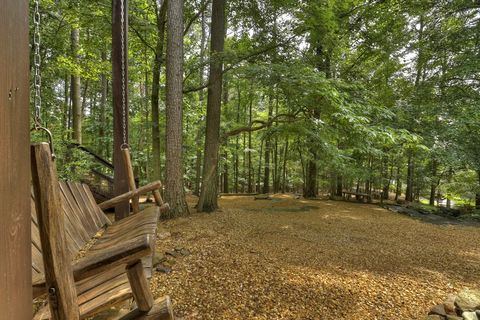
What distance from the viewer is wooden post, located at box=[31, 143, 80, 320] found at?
97 cm

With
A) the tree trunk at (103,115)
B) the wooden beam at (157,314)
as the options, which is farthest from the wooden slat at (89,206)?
the tree trunk at (103,115)

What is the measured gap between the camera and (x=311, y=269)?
387cm

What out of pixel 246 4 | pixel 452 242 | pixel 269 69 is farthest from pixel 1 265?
pixel 246 4

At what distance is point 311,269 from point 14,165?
A: 383 centimetres

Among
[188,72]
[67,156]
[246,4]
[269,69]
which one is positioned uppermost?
[246,4]

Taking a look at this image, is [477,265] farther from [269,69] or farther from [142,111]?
[142,111]

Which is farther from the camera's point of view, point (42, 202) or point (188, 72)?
point (188, 72)

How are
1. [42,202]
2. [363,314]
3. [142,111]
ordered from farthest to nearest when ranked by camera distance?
[142,111] → [363,314] → [42,202]

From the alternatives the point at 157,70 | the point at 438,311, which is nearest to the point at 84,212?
the point at 438,311

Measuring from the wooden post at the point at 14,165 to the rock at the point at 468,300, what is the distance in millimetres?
3830

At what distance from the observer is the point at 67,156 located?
7.20 metres

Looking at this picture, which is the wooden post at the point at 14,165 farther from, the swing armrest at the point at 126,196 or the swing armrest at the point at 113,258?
the swing armrest at the point at 126,196

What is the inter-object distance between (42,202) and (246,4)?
24.7 feet

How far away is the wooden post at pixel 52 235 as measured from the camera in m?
0.97
